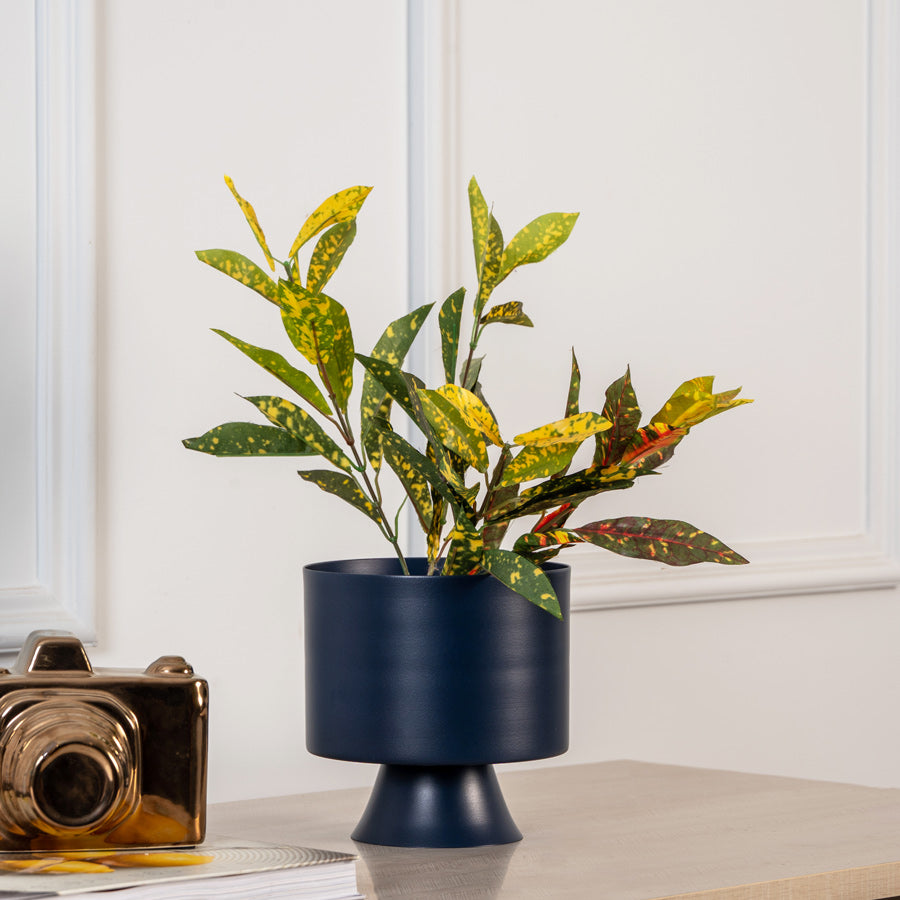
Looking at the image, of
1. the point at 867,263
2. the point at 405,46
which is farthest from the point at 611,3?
the point at 867,263

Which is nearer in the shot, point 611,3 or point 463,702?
point 463,702

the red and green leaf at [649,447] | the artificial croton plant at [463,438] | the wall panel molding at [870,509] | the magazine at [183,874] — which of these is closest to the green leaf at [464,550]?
the artificial croton plant at [463,438]

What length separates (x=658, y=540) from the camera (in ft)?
2.57

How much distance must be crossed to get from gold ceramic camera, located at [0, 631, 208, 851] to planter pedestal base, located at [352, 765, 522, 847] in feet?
0.55

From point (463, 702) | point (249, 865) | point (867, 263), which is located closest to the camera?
point (249, 865)

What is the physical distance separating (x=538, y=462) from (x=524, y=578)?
0.07m

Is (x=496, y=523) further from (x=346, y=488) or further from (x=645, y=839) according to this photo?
(x=645, y=839)

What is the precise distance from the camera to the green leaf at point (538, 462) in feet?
2.44

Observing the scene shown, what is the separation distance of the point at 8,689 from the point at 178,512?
15.5 inches

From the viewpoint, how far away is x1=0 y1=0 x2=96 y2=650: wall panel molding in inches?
38.5

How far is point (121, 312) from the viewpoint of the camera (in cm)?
102

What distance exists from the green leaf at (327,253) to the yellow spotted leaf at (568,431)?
0.18 metres

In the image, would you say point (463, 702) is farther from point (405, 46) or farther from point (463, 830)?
point (405, 46)

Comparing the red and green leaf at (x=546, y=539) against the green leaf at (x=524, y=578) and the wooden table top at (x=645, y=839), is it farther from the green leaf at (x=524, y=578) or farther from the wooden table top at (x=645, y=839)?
the wooden table top at (x=645, y=839)
